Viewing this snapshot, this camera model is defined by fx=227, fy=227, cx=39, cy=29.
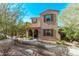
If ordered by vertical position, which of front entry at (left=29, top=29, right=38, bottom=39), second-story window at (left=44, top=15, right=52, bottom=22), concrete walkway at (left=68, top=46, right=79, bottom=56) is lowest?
concrete walkway at (left=68, top=46, right=79, bottom=56)

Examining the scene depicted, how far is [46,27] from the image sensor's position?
316cm

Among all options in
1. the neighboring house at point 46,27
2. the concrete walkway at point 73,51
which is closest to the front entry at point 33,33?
the neighboring house at point 46,27

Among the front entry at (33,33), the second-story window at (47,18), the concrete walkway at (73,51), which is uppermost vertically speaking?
the second-story window at (47,18)

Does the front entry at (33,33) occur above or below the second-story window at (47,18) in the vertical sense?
below

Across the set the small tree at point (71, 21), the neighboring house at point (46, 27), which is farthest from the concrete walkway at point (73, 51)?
the neighboring house at point (46, 27)

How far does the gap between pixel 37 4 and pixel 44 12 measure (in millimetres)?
147

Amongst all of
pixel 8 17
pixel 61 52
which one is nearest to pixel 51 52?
pixel 61 52

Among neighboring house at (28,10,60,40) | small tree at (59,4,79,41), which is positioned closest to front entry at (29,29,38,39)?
neighboring house at (28,10,60,40)

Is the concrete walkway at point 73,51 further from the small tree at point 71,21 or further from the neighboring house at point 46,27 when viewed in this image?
the neighboring house at point 46,27

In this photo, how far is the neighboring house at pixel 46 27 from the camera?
3150 mm

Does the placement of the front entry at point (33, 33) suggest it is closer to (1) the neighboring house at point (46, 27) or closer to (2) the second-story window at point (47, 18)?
(1) the neighboring house at point (46, 27)

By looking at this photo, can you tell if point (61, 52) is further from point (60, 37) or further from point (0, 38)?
point (0, 38)

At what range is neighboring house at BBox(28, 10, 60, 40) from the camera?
10.3ft

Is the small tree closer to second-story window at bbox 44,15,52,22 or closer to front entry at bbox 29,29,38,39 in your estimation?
second-story window at bbox 44,15,52,22
